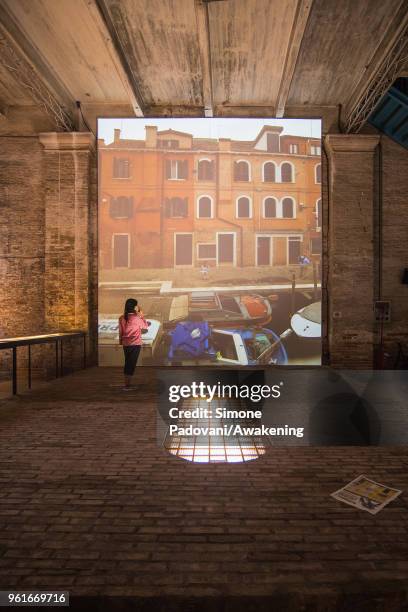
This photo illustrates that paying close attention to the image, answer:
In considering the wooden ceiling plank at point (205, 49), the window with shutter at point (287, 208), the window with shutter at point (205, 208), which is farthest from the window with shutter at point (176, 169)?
the window with shutter at point (287, 208)

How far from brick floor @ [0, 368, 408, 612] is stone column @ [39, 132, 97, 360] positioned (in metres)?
6.38

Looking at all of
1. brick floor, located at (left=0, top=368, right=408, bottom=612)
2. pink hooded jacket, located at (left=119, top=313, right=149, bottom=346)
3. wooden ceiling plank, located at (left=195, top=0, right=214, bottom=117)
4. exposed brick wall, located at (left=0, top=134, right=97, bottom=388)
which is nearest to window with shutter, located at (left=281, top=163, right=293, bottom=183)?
wooden ceiling plank, located at (left=195, top=0, right=214, bottom=117)

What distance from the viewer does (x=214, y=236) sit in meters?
11.0

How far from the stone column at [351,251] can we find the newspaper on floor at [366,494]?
7425 mm

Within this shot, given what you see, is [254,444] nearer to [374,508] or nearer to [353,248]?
[374,508]

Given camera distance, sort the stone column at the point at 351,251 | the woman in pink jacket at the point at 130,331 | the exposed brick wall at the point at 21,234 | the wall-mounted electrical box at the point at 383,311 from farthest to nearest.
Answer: the exposed brick wall at the point at 21,234 < the wall-mounted electrical box at the point at 383,311 < the stone column at the point at 351,251 < the woman in pink jacket at the point at 130,331

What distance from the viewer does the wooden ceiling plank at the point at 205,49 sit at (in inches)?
283

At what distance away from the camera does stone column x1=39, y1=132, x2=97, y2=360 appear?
10.6 meters

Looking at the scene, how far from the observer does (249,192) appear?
11.1m

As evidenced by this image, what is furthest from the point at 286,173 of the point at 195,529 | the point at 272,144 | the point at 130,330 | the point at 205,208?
the point at 195,529

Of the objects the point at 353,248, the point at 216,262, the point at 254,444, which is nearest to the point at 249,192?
the point at 216,262

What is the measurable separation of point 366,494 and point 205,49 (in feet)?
28.7

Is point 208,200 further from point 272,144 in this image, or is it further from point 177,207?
point 272,144

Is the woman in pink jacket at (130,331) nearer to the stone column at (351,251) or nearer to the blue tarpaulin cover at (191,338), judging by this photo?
the blue tarpaulin cover at (191,338)
